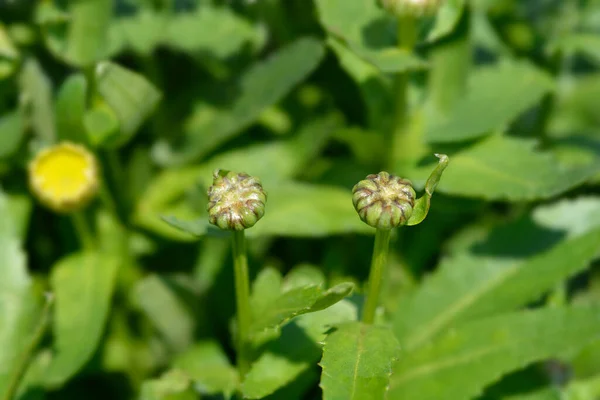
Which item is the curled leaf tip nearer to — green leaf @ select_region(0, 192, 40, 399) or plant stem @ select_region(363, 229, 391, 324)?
plant stem @ select_region(363, 229, 391, 324)

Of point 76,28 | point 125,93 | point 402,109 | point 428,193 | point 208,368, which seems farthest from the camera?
point 76,28

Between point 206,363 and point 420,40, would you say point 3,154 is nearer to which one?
point 206,363

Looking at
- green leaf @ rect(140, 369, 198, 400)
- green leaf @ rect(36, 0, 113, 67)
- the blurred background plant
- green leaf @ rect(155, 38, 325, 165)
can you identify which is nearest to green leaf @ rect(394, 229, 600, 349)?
the blurred background plant

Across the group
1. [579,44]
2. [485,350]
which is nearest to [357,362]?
[485,350]

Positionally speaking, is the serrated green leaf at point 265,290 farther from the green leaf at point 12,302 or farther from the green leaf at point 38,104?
the green leaf at point 38,104

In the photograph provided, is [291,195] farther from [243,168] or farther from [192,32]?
[192,32]

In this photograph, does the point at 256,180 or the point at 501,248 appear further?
the point at 501,248

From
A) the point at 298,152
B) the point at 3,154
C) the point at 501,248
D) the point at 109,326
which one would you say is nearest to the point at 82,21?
the point at 3,154
